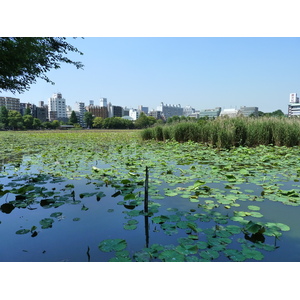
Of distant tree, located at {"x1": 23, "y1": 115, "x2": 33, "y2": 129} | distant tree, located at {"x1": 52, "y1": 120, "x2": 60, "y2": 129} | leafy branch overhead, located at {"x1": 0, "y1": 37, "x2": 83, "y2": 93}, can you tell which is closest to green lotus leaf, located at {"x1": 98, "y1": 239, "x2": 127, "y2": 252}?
leafy branch overhead, located at {"x1": 0, "y1": 37, "x2": 83, "y2": 93}

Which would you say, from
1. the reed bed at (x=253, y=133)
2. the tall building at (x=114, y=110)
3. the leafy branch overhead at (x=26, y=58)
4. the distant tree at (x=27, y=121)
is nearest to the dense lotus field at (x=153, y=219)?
the leafy branch overhead at (x=26, y=58)

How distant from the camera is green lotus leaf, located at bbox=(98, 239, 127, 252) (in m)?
1.64

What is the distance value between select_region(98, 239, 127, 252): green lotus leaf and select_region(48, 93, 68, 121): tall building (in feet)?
253

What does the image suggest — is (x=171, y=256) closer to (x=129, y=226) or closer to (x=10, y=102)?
(x=129, y=226)

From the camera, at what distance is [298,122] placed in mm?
9242

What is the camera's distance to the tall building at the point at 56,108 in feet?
245

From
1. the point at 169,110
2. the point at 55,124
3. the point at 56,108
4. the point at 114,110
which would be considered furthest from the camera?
the point at 169,110

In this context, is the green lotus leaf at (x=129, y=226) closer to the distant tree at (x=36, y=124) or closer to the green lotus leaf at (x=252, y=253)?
the green lotus leaf at (x=252, y=253)

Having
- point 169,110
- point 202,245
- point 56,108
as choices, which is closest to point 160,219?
point 202,245

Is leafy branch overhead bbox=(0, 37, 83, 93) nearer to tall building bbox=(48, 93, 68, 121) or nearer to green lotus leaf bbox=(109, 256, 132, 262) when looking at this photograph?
green lotus leaf bbox=(109, 256, 132, 262)

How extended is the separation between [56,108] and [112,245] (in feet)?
270

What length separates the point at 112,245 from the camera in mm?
1688
